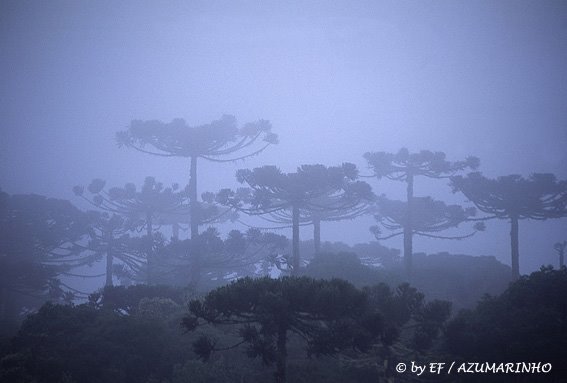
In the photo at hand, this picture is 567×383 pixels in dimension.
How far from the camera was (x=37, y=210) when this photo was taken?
30.6 metres

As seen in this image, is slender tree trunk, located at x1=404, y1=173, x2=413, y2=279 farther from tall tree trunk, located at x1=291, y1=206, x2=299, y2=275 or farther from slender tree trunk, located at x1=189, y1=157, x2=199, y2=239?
slender tree trunk, located at x1=189, y1=157, x2=199, y2=239

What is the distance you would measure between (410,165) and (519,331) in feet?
60.8

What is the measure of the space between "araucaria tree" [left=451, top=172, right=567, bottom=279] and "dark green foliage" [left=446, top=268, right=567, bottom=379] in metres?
13.6

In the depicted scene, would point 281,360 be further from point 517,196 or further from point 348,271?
point 517,196

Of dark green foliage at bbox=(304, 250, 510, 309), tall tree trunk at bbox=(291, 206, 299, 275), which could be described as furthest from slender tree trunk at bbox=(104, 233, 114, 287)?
dark green foliage at bbox=(304, 250, 510, 309)

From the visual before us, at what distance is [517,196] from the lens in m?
25.8

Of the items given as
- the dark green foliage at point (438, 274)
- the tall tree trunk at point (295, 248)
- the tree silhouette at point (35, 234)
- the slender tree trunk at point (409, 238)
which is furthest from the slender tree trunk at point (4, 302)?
the slender tree trunk at point (409, 238)

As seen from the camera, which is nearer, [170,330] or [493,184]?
[170,330]

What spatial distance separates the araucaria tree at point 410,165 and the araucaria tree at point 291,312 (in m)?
18.3

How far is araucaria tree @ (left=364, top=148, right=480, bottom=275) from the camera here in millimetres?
27375

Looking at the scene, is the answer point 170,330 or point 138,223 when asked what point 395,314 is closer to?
point 170,330

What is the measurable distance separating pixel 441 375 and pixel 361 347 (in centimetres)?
353

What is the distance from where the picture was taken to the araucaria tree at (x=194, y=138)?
84.7 ft

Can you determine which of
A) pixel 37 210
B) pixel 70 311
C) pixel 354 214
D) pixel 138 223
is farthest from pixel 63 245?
pixel 354 214
